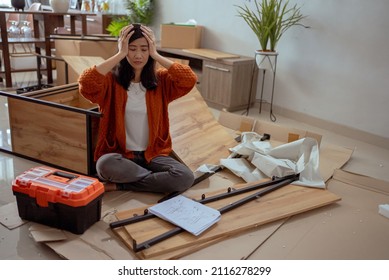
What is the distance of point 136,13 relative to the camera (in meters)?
5.03

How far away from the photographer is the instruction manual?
1.81m

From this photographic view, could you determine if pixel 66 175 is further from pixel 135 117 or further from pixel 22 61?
pixel 22 61

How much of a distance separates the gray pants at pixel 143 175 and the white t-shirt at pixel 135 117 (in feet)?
0.40

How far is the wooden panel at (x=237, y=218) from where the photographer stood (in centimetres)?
170

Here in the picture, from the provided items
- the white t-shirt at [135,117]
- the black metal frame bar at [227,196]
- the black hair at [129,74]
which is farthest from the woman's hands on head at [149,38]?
the black metal frame bar at [227,196]

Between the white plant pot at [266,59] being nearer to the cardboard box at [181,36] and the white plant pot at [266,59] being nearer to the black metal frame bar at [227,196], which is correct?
the cardboard box at [181,36]

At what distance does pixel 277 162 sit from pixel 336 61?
4.93 ft

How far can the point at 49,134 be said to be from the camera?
2.39 meters

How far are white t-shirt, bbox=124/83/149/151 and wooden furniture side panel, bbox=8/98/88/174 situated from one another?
10.0 inches

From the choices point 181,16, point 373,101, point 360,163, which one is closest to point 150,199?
point 360,163

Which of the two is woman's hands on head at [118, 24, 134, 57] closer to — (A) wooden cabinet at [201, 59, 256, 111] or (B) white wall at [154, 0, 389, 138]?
(A) wooden cabinet at [201, 59, 256, 111]

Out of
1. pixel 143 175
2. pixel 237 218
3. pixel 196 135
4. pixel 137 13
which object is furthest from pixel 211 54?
pixel 237 218

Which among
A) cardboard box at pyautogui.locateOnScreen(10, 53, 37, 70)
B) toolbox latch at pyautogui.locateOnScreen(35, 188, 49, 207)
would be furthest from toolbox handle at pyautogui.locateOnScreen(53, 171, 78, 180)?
cardboard box at pyautogui.locateOnScreen(10, 53, 37, 70)

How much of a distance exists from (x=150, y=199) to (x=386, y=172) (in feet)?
5.58
